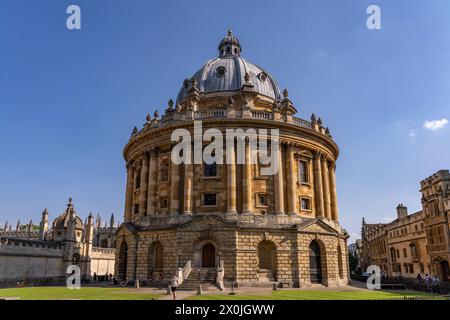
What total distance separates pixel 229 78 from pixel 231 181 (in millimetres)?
17902

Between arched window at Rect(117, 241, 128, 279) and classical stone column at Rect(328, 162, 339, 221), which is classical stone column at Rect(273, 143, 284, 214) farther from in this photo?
arched window at Rect(117, 241, 128, 279)

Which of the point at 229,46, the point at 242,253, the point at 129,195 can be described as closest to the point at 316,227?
the point at 242,253

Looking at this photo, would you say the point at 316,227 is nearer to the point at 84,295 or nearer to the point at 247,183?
the point at 247,183

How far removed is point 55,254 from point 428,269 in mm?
55387

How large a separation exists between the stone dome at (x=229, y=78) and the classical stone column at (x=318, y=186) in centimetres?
1164

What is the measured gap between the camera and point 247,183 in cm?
3672

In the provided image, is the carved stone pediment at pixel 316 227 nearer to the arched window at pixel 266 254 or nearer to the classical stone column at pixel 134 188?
the arched window at pixel 266 254

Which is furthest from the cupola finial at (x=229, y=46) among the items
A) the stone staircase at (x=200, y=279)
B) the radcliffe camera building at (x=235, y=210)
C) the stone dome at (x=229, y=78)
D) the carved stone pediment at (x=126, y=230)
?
the stone staircase at (x=200, y=279)

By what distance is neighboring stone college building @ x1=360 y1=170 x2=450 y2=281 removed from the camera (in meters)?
49.8

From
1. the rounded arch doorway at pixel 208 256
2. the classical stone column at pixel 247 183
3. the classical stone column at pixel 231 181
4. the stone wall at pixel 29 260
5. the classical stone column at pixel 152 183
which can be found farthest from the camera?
the stone wall at pixel 29 260

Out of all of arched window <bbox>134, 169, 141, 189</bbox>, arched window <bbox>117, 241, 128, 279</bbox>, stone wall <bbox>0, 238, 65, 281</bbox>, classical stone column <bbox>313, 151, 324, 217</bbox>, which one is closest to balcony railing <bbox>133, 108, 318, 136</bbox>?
classical stone column <bbox>313, 151, 324, 217</bbox>

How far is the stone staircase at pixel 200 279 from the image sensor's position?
31763 millimetres

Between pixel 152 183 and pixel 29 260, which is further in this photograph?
pixel 29 260
